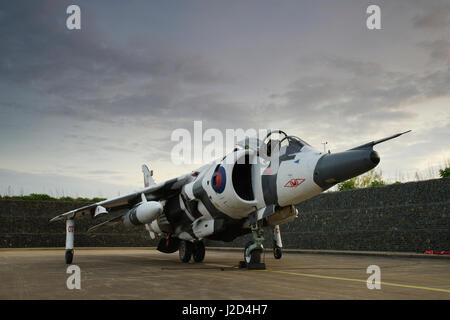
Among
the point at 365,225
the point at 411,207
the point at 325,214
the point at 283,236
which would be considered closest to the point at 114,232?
the point at 283,236

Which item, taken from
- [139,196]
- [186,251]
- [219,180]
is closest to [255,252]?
[219,180]

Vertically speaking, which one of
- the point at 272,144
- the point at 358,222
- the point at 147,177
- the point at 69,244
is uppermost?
the point at 272,144

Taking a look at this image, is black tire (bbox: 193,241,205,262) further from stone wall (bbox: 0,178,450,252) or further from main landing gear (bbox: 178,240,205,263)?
stone wall (bbox: 0,178,450,252)

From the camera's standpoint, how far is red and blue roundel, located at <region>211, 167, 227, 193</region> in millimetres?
10203

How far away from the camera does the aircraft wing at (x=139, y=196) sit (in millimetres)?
13188

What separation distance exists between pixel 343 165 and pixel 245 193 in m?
3.42

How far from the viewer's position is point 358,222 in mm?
18766

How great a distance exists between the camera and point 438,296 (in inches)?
216

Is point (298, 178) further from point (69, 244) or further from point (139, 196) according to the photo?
point (69, 244)

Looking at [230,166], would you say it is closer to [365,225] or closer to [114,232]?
[365,225]

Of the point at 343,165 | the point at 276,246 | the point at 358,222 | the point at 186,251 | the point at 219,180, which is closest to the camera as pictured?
the point at 343,165

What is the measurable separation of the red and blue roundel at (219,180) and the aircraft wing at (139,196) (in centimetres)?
255

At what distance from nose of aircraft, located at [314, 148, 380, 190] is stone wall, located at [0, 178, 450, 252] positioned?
9885mm

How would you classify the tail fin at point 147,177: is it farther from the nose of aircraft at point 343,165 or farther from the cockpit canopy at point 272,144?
the nose of aircraft at point 343,165
